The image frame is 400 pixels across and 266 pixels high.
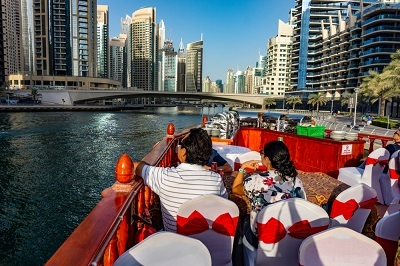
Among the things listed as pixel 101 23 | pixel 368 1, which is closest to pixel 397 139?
pixel 368 1

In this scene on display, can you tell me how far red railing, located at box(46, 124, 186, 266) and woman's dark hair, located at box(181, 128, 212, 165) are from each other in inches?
20.1

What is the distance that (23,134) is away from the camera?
29500 millimetres

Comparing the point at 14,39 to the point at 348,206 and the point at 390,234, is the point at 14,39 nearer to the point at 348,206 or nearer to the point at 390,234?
the point at 348,206

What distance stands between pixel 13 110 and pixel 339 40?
83208 millimetres

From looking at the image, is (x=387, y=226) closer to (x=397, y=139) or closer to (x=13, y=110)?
(x=397, y=139)

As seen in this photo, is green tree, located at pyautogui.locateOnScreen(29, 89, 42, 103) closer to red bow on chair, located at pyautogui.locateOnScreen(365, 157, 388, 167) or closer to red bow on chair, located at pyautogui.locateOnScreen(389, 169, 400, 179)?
red bow on chair, located at pyautogui.locateOnScreen(365, 157, 388, 167)

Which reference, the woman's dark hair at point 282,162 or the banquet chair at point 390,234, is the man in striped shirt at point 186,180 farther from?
the banquet chair at point 390,234

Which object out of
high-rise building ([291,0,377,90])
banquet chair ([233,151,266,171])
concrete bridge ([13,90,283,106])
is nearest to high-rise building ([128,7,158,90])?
high-rise building ([291,0,377,90])

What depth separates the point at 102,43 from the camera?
168m

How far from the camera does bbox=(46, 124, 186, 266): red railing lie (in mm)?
1568

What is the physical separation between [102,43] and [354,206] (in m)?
181

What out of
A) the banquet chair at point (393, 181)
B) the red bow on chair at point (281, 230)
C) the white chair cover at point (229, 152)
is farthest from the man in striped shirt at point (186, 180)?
the white chair cover at point (229, 152)

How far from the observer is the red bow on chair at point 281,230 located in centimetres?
244

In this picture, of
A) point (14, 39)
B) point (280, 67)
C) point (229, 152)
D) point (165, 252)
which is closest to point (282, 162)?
point (165, 252)
